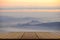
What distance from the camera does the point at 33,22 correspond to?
1.24 metres

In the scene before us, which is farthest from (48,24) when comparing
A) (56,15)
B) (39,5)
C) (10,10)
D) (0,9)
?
(0,9)

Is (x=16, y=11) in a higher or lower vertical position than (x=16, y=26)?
higher

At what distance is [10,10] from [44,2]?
1.45 feet

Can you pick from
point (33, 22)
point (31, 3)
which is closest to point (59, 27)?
point (33, 22)

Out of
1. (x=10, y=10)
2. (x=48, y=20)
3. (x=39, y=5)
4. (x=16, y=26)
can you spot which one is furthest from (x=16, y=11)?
(x=48, y=20)

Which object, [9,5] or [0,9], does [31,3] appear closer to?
[9,5]

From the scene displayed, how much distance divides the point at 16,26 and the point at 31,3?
35cm

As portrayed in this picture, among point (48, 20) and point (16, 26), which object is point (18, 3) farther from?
point (48, 20)

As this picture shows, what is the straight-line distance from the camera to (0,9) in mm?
1264

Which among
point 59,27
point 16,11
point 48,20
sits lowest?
point 59,27

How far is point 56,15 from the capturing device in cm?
127

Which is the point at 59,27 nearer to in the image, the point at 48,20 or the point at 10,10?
the point at 48,20

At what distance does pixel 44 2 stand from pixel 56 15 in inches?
8.9

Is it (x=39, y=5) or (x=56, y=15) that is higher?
(x=39, y=5)
